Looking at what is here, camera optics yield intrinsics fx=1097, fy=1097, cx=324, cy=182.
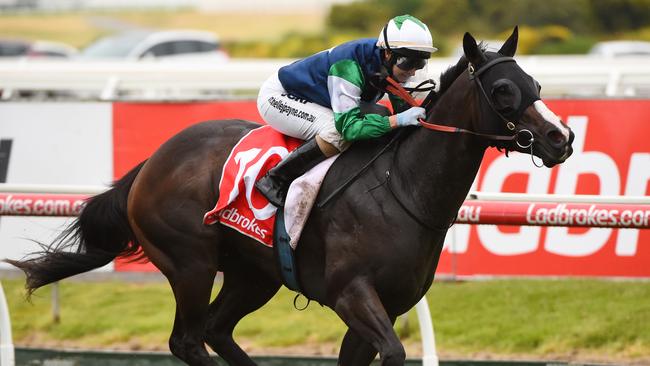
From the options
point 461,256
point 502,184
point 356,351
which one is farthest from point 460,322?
point 356,351

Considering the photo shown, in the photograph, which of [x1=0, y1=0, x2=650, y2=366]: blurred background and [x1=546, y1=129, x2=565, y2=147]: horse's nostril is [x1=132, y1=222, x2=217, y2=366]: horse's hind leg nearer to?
[x1=0, y1=0, x2=650, y2=366]: blurred background

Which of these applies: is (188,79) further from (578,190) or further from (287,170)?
(287,170)

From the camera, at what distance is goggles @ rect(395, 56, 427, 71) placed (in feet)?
16.4

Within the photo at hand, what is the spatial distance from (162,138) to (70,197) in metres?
1.87

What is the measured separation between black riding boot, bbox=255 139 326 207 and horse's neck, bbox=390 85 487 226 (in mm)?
457

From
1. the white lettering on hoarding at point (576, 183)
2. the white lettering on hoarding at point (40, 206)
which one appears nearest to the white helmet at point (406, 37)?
the white lettering on hoarding at point (40, 206)

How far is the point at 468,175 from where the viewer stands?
486 cm

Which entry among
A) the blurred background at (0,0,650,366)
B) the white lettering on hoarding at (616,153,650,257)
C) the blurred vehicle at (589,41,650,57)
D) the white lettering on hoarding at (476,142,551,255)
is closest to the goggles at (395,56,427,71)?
the blurred background at (0,0,650,366)

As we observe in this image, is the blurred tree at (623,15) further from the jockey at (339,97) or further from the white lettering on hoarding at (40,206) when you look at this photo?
the jockey at (339,97)

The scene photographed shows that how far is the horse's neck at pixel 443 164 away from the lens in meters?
4.82

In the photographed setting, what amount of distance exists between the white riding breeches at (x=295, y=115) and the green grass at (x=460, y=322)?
2.32 metres

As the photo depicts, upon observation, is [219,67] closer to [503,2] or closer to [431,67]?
[431,67]

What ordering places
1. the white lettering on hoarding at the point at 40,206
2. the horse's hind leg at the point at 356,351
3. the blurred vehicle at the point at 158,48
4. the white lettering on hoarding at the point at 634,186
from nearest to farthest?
the horse's hind leg at the point at 356,351, the white lettering on hoarding at the point at 40,206, the white lettering on hoarding at the point at 634,186, the blurred vehicle at the point at 158,48

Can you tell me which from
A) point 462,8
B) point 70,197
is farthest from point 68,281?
point 462,8
